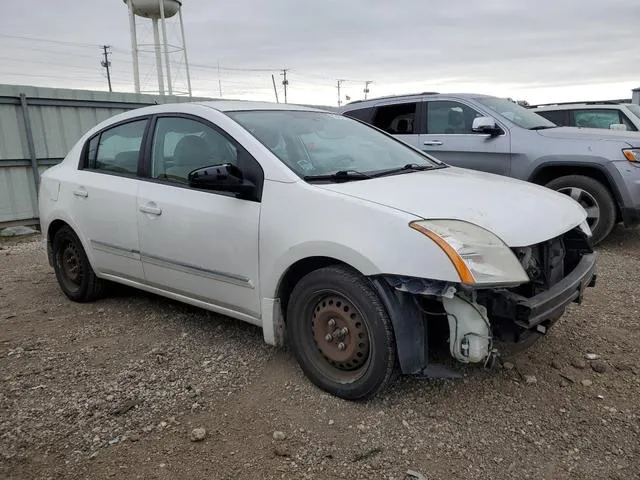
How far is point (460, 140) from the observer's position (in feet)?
23.5

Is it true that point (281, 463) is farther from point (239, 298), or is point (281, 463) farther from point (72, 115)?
point (72, 115)

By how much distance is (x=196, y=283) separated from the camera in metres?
3.50

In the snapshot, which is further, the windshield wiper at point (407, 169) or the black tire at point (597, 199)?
the black tire at point (597, 199)

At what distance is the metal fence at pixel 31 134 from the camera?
28.4 ft

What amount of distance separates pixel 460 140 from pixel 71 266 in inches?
198

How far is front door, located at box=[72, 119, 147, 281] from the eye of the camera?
3.89m

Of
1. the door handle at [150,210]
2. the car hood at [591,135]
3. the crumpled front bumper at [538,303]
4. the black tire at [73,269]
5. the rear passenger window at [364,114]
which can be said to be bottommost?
the black tire at [73,269]

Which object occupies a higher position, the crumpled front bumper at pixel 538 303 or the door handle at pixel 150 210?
the door handle at pixel 150 210

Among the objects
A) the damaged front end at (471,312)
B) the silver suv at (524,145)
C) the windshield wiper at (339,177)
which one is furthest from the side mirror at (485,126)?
the damaged front end at (471,312)

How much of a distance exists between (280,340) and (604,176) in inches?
191

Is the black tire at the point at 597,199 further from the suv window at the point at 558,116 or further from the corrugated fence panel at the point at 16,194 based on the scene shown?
the corrugated fence panel at the point at 16,194

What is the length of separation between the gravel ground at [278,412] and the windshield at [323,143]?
1273 mm

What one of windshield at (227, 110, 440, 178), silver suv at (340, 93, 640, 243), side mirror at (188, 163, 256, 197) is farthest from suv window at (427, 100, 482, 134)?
side mirror at (188, 163, 256, 197)

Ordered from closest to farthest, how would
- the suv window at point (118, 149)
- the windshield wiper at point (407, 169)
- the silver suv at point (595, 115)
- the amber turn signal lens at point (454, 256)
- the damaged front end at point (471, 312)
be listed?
the amber turn signal lens at point (454, 256) → the damaged front end at point (471, 312) → the windshield wiper at point (407, 169) → the suv window at point (118, 149) → the silver suv at point (595, 115)
